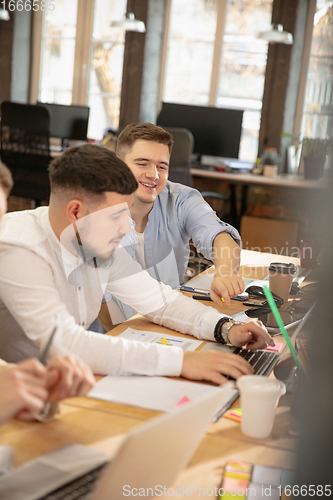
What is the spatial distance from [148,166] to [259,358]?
3.52 ft

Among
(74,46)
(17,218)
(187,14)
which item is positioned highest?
(187,14)

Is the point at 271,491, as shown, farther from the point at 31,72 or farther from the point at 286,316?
the point at 31,72

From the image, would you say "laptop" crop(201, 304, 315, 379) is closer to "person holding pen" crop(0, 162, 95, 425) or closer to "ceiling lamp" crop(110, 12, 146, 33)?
"person holding pen" crop(0, 162, 95, 425)

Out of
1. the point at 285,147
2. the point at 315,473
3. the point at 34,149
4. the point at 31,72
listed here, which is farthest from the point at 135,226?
the point at 31,72

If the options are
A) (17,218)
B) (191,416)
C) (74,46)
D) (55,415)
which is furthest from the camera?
(74,46)

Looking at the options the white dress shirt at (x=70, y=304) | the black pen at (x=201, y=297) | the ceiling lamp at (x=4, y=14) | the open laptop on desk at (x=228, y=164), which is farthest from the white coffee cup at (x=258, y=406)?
the ceiling lamp at (x=4, y=14)

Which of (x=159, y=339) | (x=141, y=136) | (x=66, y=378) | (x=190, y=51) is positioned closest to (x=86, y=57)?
(x=190, y=51)

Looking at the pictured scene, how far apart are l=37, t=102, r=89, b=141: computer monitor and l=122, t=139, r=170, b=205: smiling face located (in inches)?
133

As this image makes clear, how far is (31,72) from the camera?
6090 mm

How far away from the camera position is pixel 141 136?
2049mm

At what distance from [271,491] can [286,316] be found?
83 cm

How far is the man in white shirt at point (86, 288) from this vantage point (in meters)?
1.09

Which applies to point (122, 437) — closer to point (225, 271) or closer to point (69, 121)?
point (225, 271)

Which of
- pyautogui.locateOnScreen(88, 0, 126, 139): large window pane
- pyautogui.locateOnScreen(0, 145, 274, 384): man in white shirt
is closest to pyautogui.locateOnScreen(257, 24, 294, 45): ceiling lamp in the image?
pyautogui.locateOnScreen(88, 0, 126, 139): large window pane
